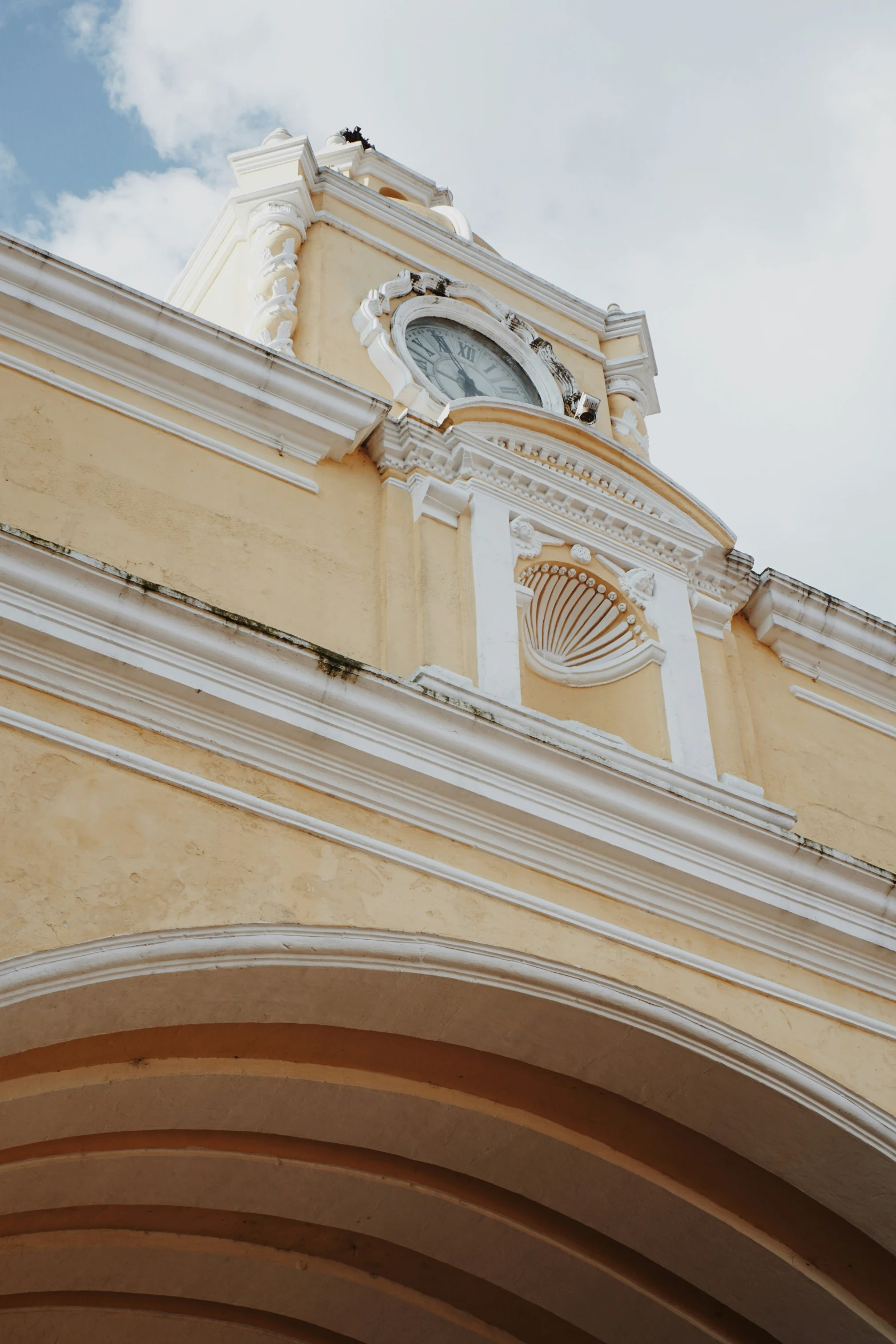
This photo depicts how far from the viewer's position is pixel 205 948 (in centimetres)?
485

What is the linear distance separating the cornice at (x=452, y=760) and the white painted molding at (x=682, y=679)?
26 centimetres

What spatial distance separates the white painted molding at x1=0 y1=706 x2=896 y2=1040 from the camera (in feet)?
16.7

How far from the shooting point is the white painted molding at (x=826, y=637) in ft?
26.0

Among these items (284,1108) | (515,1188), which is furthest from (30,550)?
(515,1188)

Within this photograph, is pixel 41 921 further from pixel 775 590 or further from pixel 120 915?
pixel 775 590

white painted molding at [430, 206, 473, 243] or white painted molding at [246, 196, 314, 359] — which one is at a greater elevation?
white painted molding at [430, 206, 473, 243]

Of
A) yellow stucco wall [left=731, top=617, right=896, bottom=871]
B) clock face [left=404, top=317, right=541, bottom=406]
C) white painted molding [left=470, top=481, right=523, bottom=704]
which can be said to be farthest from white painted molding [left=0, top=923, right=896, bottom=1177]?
clock face [left=404, top=317, right=541, bottom=406]

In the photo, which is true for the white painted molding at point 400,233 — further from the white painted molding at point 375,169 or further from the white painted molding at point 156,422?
the white painted molding at point 156,422

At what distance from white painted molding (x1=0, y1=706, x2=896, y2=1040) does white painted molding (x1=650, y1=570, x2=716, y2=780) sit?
104 cm

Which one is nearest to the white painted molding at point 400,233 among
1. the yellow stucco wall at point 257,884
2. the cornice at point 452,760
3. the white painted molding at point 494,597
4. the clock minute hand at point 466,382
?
the clock minute hand at point 466,382

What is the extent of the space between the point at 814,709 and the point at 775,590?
64 centimetres

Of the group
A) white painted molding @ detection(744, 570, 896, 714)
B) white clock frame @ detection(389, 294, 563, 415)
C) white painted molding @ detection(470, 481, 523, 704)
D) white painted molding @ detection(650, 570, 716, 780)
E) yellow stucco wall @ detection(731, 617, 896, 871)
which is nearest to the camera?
white painted molding @ detection(470, 481, 523, 704)

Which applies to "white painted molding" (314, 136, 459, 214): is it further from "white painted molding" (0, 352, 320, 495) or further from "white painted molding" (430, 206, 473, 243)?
"white painted molding" (0, 352, 320, 495)

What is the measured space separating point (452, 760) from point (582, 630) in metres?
1.89
